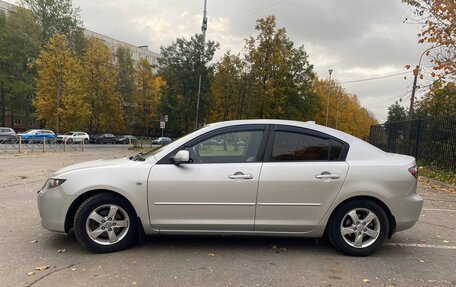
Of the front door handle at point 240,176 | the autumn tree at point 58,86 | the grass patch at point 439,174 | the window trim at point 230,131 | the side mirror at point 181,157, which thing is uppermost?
the autumn tree at point 58,86

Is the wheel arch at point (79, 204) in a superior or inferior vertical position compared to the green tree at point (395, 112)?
inferior

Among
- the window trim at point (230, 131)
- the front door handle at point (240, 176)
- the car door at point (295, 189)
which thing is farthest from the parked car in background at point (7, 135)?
the car door at point (295, 189)

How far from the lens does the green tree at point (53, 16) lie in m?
47.8

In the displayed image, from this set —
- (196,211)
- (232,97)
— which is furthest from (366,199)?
(232,97)

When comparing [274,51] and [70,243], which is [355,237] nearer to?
[70,243]

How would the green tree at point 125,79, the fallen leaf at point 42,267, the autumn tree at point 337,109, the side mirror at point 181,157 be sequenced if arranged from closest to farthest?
the fallen leaf at point 42,267, the side mirror at point 181,157, the autumn tree at point 337,109, the green tree at point 125,79

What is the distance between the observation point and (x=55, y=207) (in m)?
4.41

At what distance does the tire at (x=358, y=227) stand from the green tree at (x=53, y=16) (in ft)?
167

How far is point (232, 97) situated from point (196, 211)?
85.6 feet

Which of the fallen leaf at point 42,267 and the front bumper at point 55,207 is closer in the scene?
the fallen leaf at point 42,267

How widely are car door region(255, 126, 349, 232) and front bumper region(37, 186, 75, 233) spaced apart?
7.41 feet

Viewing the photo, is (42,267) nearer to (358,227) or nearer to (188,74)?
(358,227)

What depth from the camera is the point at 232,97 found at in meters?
30.1

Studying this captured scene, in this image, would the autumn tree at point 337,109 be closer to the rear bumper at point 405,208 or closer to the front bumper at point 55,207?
the rear bumper at point 405,208
